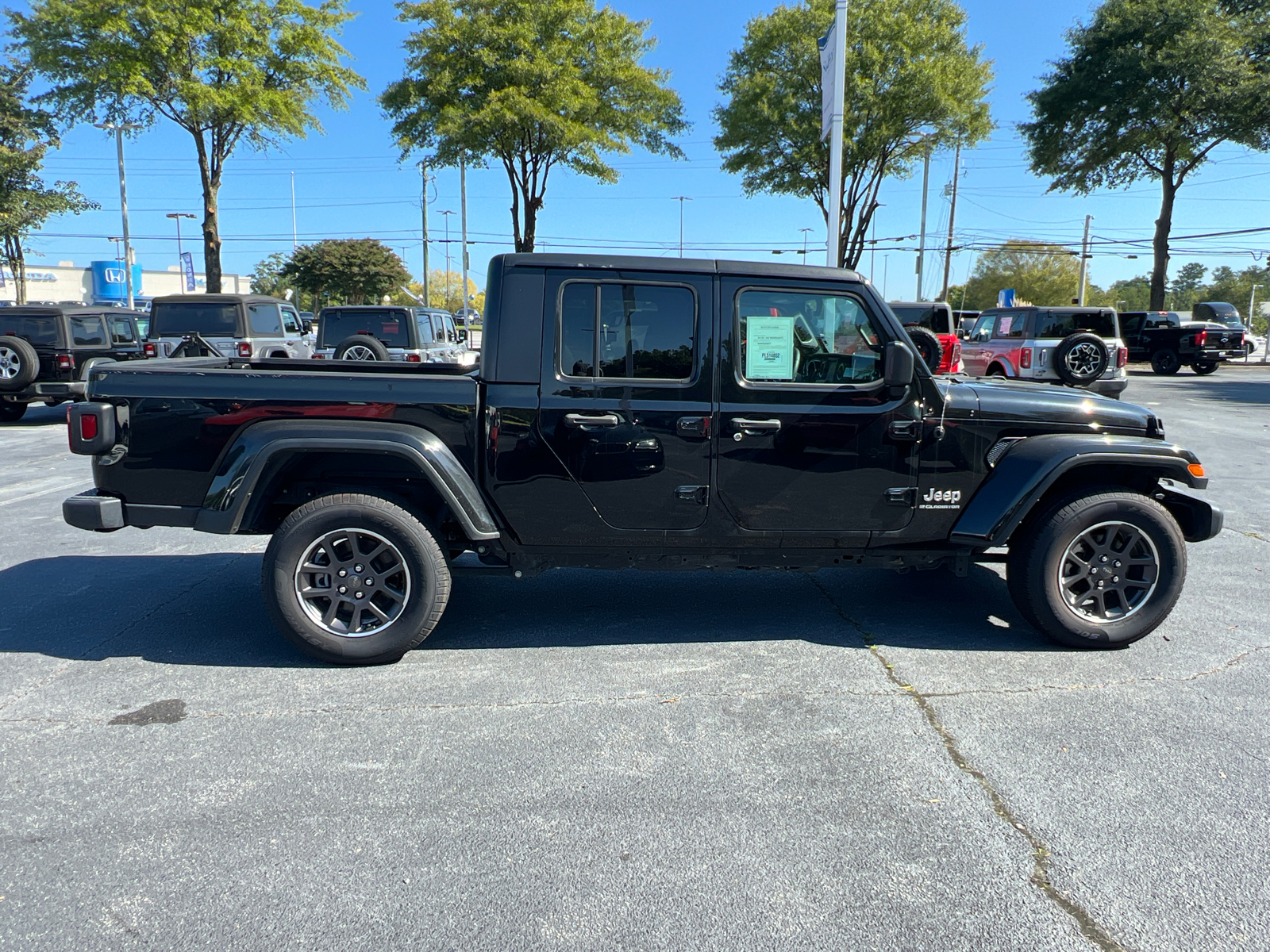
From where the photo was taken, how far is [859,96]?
72.6 feet

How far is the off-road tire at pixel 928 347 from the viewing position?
4.43m

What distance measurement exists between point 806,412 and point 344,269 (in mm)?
53649

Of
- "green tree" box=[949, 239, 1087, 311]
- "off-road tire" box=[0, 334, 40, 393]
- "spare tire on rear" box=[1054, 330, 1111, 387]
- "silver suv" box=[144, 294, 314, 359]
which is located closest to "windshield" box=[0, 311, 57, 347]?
"off-road tire" box=[0, 334, 40, 393]

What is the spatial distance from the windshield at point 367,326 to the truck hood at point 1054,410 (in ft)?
37.4

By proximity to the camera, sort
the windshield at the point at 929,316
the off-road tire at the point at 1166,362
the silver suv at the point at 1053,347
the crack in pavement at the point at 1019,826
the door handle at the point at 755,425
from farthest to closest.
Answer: the off-road tire at the point at 1166,362 < the windshield at the point at 929,316 < the silver suv at the point at 1053,347 < the door handle at the point at 755,425 < the crack in pavement at the point at 1019,826

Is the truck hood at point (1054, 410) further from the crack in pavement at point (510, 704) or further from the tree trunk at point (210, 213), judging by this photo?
the tree trunk at point (210, 213)

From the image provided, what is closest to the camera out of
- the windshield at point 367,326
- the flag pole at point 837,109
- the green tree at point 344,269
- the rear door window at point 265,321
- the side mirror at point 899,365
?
the side mirror at point 899,365

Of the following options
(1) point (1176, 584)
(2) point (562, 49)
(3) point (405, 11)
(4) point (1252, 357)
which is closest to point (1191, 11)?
(4) point (1252, 357)

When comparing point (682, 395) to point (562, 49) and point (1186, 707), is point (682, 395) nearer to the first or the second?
point (1186, 707)

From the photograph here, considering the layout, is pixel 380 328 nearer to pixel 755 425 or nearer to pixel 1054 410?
pixel 755 425

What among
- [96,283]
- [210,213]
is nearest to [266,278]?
[96,283]

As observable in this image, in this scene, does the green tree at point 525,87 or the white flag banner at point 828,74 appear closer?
the white flag banner at point 828,74

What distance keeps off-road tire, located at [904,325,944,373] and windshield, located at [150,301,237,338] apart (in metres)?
12.8

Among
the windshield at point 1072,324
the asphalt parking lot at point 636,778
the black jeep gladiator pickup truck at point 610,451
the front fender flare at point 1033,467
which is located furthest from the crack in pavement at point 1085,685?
the windshield at point 1072,324
